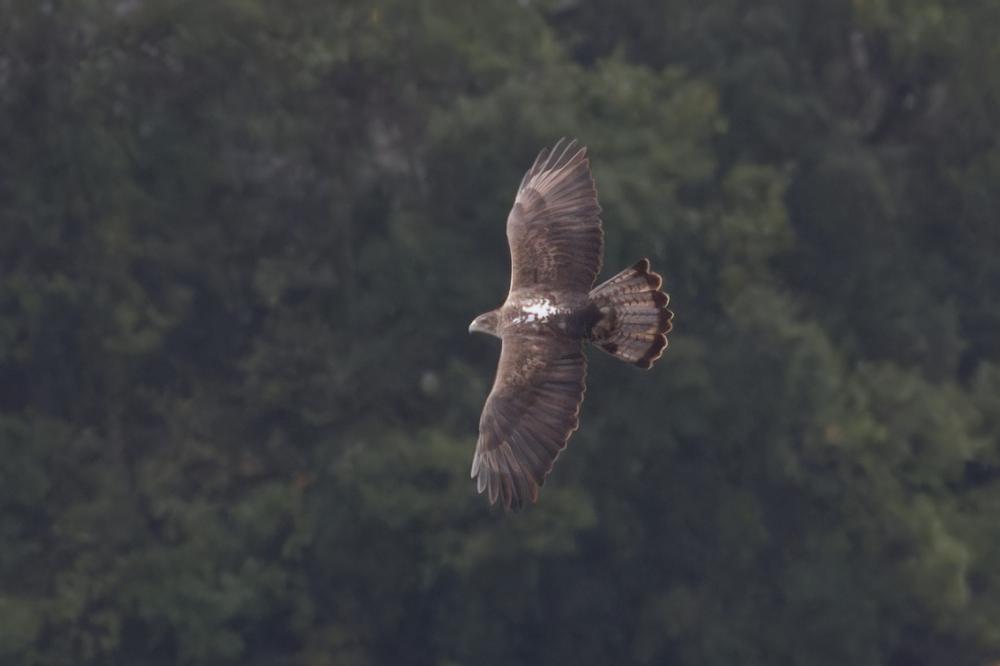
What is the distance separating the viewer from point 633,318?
1487 centimetres

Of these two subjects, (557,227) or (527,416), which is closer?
(527,416)

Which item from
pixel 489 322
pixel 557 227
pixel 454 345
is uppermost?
pixel 454 345

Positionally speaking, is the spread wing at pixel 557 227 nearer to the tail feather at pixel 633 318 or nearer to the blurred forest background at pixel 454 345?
the tail feather at pixel 633 318

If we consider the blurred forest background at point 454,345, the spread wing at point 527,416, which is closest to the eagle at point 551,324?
the spread wing at point 527,416

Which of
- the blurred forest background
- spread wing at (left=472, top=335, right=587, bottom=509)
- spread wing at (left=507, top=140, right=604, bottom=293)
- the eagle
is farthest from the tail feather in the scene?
the blurred forest background

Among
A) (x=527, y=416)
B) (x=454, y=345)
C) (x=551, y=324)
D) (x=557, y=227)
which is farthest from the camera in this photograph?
(x=454, y=345)

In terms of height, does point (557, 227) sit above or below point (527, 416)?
above

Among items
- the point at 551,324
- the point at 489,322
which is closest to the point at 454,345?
the point at 489,322

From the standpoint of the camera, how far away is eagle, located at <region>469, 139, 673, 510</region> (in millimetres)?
14461

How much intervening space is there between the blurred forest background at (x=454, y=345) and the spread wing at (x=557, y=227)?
13.2 m

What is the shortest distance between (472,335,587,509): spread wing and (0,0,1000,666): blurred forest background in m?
14.2

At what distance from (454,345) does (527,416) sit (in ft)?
53.2

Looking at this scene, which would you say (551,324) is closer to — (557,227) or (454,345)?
(557,227)

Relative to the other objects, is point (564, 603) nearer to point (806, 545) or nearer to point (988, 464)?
point (806, 545)
